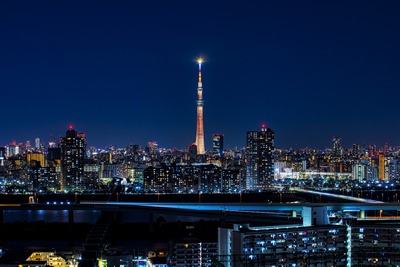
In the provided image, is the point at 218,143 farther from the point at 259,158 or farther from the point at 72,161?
the point at 72,161

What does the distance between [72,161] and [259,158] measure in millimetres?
9112

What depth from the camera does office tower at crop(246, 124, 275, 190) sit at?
3294cm

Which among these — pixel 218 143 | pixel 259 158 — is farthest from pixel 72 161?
pixel 218 143

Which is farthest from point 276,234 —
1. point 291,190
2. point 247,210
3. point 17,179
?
point 17,179

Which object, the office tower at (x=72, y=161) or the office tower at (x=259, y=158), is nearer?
the office tower at (x=72, y=161)

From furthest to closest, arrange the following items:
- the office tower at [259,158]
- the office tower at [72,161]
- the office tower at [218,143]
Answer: the office tower at [218,143] → the office tower at [259,158] → the office tower at [72,161]

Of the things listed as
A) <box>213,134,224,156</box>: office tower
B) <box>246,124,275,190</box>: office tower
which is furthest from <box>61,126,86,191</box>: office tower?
<box>213,134,224,156</box>: office tower

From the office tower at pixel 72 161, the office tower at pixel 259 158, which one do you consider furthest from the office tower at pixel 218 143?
the office tower at pixel 72 161

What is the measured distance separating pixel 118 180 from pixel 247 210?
16.0 m

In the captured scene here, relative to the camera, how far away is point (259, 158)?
33469mm

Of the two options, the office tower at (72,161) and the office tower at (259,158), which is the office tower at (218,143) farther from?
the office tower at (72,161)

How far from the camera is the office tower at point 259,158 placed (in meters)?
32.9

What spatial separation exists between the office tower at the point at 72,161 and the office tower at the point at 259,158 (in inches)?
317

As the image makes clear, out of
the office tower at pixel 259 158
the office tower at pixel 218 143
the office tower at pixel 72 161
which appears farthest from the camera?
the office tower at pixel 218 143
